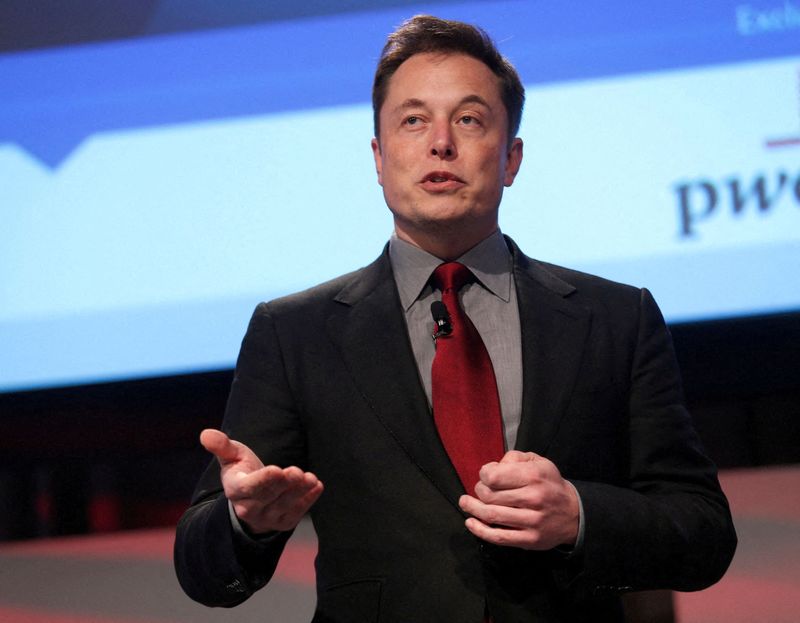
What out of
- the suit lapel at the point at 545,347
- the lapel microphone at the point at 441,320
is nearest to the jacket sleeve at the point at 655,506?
the suit lapel at the point at 545,347

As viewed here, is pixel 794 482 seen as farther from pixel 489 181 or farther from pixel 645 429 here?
pixel 489 181

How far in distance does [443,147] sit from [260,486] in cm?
65

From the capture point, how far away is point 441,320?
1583 millimetres

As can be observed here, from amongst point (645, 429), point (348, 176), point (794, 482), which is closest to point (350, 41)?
point (348, 176)

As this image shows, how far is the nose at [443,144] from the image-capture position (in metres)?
1.62

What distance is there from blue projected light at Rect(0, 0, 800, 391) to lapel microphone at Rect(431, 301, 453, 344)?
1.01 metres

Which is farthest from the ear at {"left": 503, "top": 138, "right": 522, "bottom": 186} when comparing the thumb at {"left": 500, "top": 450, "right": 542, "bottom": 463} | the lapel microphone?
the thumb at {"left": 500, "top": 450, "right": 542, "bottom": 463}

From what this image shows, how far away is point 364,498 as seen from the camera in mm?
1535

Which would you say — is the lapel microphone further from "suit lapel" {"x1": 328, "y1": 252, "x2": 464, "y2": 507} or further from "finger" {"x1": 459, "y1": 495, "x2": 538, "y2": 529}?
"finger" {"x1": 459, "y1": 495, "x2": 538, "y2": 529}

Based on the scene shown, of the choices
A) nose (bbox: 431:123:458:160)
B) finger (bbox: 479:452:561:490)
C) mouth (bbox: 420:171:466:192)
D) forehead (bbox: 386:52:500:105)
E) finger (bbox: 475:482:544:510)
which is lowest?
finger (bbox: 475:482:544:510)

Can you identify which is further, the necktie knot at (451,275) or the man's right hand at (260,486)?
→ the necktie knot at (451,275)

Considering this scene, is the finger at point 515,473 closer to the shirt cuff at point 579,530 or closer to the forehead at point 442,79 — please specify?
the shirt cuff at point 579,530

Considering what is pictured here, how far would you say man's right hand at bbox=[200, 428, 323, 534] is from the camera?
1.25 m

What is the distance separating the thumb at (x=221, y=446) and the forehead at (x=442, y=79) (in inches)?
27.2
